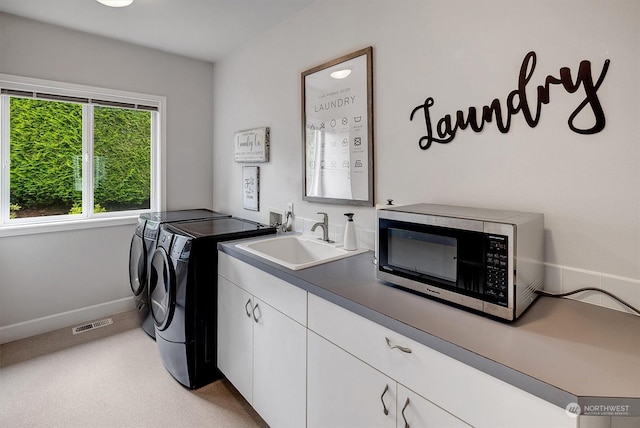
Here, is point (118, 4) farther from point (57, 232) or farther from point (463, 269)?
point (463, 269)

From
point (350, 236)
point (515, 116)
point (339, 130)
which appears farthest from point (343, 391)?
point (339, 130)

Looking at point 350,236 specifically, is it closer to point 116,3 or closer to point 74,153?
point 116,3

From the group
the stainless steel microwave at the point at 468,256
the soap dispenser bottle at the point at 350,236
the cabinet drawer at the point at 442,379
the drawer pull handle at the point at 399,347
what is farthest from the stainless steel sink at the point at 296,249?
the drawer pull handle at the point at 399,347

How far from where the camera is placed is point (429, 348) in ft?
3.14

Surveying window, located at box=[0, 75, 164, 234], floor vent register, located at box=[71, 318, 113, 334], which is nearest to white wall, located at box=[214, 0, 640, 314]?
window, located at box=[0, 75, 164, 234]

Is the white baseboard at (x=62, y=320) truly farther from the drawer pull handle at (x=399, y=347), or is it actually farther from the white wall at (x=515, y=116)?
the drawer pull handle at (x=399, y=347)

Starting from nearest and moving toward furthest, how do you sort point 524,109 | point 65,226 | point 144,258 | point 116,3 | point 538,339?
point 538,339, point 524,109, point 116,3, point 144,258, point 65,226

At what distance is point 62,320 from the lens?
2.82 meters

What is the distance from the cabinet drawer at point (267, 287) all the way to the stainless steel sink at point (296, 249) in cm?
13

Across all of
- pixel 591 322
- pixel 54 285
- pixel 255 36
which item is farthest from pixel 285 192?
pixel 54 285

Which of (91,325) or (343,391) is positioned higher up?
(343,391)

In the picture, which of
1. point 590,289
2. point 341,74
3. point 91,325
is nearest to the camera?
point 590,289

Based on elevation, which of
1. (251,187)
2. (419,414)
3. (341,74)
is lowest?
(419,414)

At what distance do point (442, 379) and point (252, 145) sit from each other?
2383 millimetres
